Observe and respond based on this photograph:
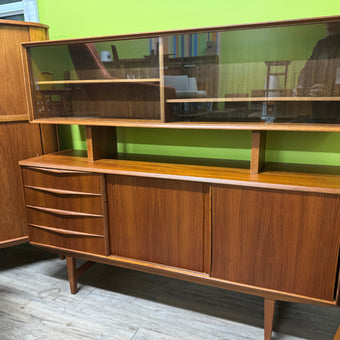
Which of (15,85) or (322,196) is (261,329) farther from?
(15,85)

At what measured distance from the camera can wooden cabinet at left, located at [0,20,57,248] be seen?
6.04 feet

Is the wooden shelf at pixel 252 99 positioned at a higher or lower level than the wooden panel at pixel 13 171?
higher

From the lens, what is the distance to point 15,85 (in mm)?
1900

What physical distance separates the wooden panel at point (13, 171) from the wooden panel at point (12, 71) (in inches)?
4.5

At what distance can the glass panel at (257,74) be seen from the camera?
1.27m

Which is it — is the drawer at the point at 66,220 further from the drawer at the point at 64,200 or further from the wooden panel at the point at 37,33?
the wooden panel at the point at 37,33

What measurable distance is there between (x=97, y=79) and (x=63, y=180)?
1.98 ft

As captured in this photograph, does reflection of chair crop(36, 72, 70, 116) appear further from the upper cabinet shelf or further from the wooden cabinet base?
the wooden cabinet base

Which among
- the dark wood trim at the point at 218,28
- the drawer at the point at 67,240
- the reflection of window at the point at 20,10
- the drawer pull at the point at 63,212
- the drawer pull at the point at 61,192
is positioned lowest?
the drawer at the point at 67,240

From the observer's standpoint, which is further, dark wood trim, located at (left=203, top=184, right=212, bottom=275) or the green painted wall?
the green painted wall

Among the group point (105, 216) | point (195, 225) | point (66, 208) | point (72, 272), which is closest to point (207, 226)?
point (195, 225)

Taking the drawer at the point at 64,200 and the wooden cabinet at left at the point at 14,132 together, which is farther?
the wooden cabinet at left at the point at 14,132

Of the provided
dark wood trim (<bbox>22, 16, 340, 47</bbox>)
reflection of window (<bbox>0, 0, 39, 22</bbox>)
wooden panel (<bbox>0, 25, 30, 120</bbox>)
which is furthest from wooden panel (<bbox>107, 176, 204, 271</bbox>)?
reflection of window (<bbox>0, 0, 39, 22</bbox>)

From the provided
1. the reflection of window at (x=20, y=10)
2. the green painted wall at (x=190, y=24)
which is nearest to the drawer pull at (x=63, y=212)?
the green painted wall at (x=190, y=24)
